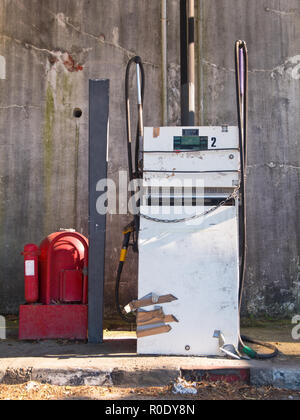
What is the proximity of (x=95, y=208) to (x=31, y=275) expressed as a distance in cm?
93

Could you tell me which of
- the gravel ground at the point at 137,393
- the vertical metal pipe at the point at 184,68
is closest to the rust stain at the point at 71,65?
the vertical metal pipe at the point at 184,68

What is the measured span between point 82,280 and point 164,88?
8.97 feet

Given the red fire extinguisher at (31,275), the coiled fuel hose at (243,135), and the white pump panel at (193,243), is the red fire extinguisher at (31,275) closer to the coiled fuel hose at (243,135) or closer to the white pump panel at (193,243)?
the white pump panel at (193,243)

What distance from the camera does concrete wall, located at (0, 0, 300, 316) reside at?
17.5ft

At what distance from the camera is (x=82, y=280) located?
4.09 metres

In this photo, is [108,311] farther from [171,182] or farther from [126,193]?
[171,182]

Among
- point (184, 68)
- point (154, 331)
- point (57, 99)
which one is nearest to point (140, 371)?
point (154, 331)

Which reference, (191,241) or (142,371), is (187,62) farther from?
(142,371)

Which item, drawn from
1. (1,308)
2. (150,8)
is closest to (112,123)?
(150,8)

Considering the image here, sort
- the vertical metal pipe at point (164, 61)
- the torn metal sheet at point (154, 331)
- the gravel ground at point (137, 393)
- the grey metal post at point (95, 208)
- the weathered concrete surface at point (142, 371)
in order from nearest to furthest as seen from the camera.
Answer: the gravel ground at point (137, 393), the weathered concrete surface at point (142, 371), the torn metal sheet at point (154, 331), the grey metal post at point (95, 208), the vertical metal pipe at point (164, 61)

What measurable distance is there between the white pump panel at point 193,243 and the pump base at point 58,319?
0.80m

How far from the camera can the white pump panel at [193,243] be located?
3404 millimetres

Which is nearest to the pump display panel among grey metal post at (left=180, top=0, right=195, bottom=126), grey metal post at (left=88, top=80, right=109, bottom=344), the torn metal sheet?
grey metal post at (left=88, top=80, right=109, bottom=344)
